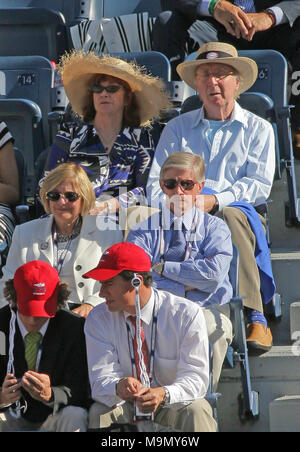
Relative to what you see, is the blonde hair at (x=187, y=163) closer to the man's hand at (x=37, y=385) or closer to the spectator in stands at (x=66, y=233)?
the spectator in stands at (x=66, y=233)

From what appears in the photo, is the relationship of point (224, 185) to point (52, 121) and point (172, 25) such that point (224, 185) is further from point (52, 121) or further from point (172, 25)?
point (172, 25)

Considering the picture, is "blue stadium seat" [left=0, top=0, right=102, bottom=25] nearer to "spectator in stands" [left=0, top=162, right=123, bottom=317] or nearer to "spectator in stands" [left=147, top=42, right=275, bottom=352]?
"spectator in stands" [left=147, top=42, right=275, bottom=352]

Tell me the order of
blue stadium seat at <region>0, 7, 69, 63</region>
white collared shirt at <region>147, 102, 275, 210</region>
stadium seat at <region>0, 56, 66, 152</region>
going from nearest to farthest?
white collared shirt at <region>147, 102, 275, 210</region>
stadium seat at <region>0, 56, 66, 152</region>
blue stadium seat at <region>0, 7, 69, 63</region>

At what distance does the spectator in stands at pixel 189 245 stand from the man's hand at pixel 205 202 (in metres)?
0.05

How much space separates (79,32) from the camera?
8.00m

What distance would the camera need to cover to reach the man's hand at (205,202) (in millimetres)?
5832

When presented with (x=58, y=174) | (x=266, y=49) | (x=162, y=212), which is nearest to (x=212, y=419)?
(x=162, y=212)

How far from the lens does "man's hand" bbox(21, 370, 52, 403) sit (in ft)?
15.8

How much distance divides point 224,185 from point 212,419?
1.83 meters

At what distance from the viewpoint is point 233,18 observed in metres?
7.34

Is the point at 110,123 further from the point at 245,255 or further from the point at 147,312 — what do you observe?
the point at 147,312

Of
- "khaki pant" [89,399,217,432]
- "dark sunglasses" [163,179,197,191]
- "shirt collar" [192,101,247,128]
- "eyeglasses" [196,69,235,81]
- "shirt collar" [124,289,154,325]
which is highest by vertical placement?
"eyeglasses" [196,69,235,81]

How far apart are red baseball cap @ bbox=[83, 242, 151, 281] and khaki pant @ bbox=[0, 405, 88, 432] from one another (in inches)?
23.0

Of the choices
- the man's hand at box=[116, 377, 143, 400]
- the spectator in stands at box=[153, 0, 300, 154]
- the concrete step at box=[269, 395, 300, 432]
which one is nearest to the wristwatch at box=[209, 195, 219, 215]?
the concrete step at box=[269, 395, 300, 432]
